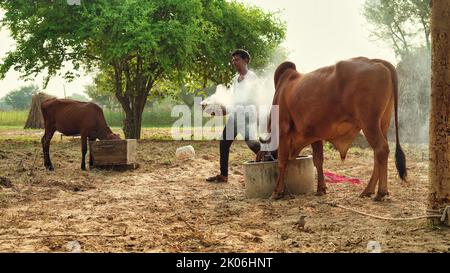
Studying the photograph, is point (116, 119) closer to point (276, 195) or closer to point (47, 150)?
point (47, 150)

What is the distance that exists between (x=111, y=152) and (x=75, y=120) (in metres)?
1.12

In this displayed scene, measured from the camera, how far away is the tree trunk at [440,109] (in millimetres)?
4066

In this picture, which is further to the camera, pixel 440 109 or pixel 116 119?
pixel 116 119

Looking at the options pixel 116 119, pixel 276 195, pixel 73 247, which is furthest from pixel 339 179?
pixel 116 119

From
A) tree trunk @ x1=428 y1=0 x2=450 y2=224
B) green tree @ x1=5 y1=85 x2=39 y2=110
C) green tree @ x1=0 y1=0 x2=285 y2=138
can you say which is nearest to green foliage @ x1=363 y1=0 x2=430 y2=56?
green tree @ x1=0 y1=0 x2=285 y2=138

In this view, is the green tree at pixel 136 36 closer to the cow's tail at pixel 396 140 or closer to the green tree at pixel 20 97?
the cow's tail at pixel 396 140

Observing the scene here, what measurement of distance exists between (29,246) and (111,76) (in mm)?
16216

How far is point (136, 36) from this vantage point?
13562mm

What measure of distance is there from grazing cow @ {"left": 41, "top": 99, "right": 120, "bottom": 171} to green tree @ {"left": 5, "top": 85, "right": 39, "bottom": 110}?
95892 mm

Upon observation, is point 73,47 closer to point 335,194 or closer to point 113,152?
point 113,152

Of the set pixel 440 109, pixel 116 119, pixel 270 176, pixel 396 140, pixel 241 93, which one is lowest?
pixel 270 176

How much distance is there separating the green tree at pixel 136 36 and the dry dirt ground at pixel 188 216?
630 cm

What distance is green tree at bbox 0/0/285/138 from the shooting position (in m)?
14.0

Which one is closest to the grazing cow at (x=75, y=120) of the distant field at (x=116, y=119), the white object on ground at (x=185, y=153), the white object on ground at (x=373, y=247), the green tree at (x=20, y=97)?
the white object on ground at (x=185, y=153)
